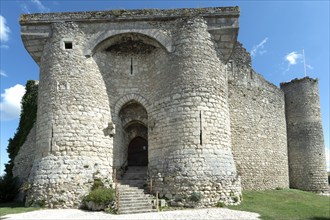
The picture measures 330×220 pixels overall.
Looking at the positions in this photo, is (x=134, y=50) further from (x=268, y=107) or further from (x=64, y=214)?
(x=268, y=107)

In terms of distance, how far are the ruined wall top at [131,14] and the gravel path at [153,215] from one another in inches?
300

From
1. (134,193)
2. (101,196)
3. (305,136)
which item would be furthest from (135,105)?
(305,136)

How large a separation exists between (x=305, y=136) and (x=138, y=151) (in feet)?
40.1

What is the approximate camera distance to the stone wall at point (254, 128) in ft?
55.6

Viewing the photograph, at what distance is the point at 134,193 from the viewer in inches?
456

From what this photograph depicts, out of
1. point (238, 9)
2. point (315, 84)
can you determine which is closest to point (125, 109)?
point (238, 9)

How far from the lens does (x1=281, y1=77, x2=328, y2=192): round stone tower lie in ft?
70.0

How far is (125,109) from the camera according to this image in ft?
46.3

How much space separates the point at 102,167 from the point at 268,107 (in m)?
11.5

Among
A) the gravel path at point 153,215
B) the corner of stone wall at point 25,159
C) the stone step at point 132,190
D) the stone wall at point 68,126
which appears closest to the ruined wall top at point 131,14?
the stone wall at point 68,126

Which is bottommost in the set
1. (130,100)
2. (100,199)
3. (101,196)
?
(100,199)

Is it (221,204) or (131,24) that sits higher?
(131,24)

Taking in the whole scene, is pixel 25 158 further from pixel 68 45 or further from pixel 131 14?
pixel 131 14

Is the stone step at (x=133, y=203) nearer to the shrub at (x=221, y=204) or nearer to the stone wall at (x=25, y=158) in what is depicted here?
the shrub at (x=221, y=204)
